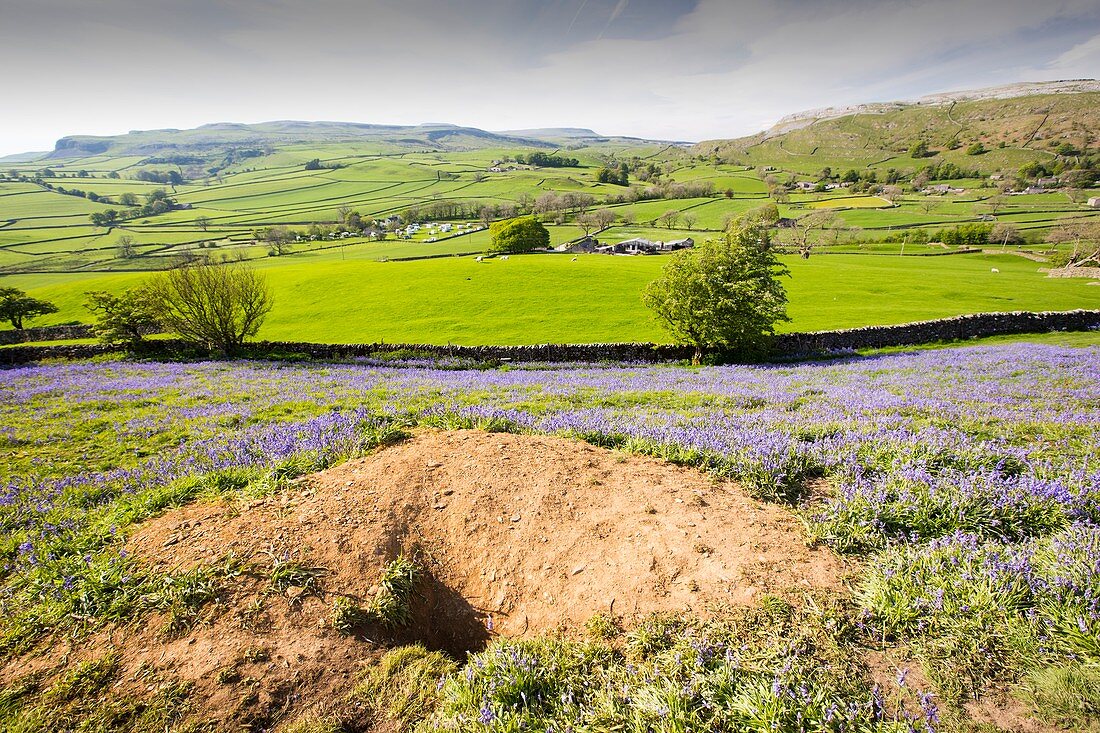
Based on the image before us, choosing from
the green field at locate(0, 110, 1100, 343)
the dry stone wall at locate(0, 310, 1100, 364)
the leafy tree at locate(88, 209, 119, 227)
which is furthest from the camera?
the leafy tree at locate(88, 209, 119, 227)

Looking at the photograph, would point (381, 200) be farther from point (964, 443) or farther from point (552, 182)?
point (964, 443)

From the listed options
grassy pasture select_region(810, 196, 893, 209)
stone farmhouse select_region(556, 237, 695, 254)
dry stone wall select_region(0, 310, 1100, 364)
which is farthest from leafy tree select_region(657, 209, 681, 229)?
dry stone wall select_region(0, 310, 1100, 364)

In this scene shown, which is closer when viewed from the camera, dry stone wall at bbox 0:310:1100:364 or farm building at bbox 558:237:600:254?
dry stone wall at bbox 0:310:1100:364

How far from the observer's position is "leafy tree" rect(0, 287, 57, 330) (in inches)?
1880

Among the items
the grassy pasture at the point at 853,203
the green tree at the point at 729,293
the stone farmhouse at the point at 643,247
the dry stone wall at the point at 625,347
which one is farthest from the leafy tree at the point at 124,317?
the grassy pasture at the point at 853,203

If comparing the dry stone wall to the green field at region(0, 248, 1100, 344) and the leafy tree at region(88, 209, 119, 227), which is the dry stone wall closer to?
the green field at region(0, 248, 1100, 344)

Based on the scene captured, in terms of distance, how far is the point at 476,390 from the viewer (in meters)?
14.9

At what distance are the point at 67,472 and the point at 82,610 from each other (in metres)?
6.72

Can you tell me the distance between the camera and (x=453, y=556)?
611cm

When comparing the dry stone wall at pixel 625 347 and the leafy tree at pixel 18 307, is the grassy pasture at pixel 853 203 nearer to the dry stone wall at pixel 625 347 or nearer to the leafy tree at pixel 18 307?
the dry stone wall at pixel 625 347

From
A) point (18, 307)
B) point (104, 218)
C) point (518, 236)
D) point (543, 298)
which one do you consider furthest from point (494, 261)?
point (104, 218)

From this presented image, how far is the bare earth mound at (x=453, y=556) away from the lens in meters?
4.42

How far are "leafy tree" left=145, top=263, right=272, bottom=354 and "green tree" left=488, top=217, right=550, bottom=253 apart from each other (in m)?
69.4

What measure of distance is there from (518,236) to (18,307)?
2938 inches
